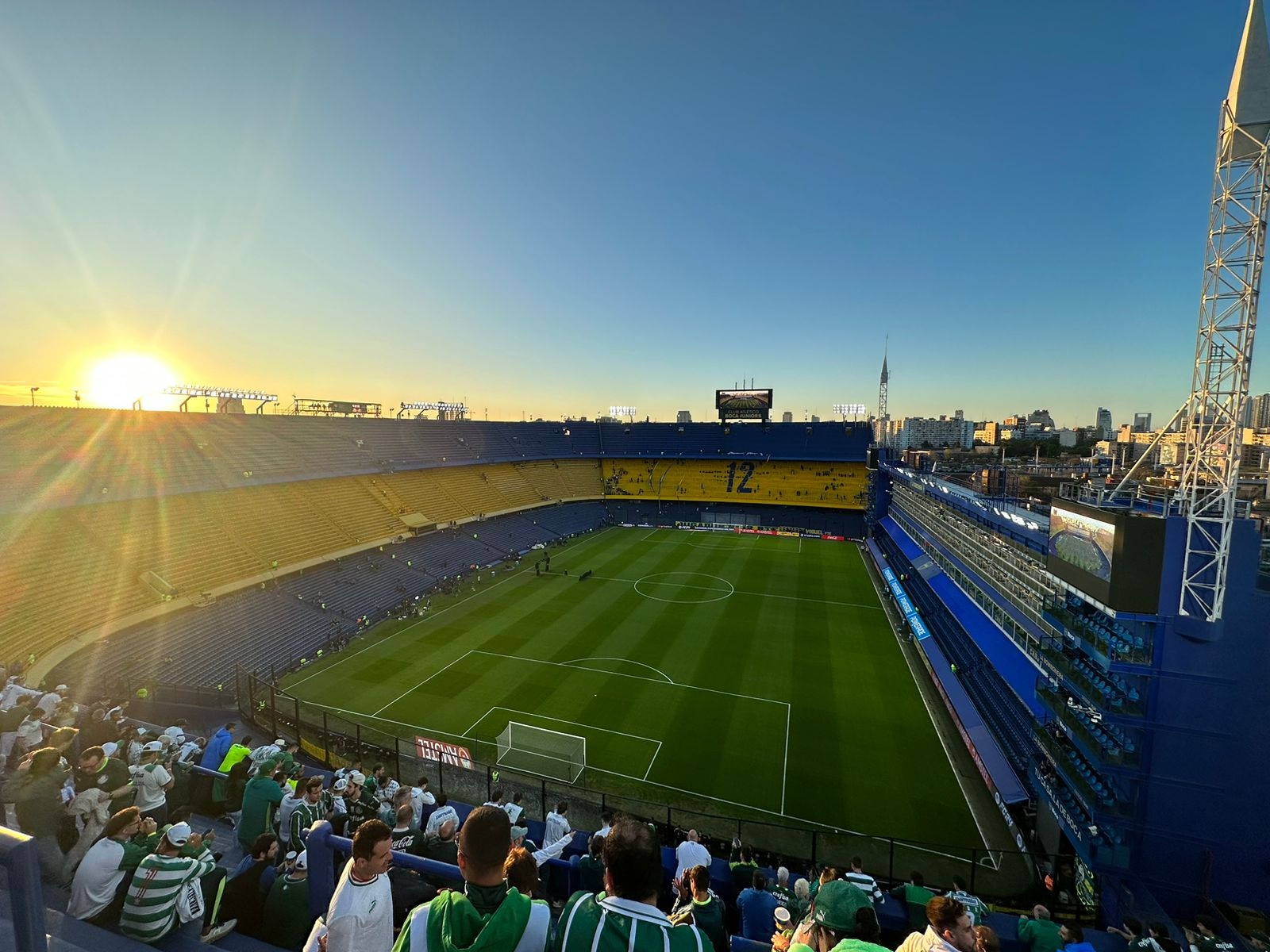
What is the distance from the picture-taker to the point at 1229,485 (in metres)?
8.48

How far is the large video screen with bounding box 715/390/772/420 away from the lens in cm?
5488

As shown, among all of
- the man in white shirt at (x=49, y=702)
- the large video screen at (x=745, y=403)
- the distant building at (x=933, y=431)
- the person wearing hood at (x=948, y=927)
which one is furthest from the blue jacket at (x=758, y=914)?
the distant building at (x=933, y=431)

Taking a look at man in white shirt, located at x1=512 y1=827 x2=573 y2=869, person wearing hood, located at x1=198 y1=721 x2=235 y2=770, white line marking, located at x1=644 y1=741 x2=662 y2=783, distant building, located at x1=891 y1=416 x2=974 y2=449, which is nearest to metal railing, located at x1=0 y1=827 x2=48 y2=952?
man in white shirt, located at x1=512 y1=827 x2=573 y2=869

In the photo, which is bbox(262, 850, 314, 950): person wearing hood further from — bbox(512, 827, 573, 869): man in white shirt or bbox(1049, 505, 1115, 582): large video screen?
bbox(1049, 505, 1115, 582): large video screen

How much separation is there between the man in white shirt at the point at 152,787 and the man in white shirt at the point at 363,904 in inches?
221

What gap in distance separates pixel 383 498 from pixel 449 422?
15.3 metres

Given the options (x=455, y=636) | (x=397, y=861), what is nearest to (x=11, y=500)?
(x=455, y=636)

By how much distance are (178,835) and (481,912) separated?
4200 mm

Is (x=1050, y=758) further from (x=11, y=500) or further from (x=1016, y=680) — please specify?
(x=11, y=500)

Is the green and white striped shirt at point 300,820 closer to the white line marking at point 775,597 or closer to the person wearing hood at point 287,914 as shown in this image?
the person wearing hood at point 287,914

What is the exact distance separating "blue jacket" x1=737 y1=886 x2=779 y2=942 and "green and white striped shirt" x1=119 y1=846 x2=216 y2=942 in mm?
5919

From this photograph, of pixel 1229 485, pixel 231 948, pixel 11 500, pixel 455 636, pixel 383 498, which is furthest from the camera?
pixel 383 498

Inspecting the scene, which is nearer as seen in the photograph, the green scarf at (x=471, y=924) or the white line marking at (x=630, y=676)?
the green scarf at (x=471, y=924)

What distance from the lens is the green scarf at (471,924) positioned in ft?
7.54
